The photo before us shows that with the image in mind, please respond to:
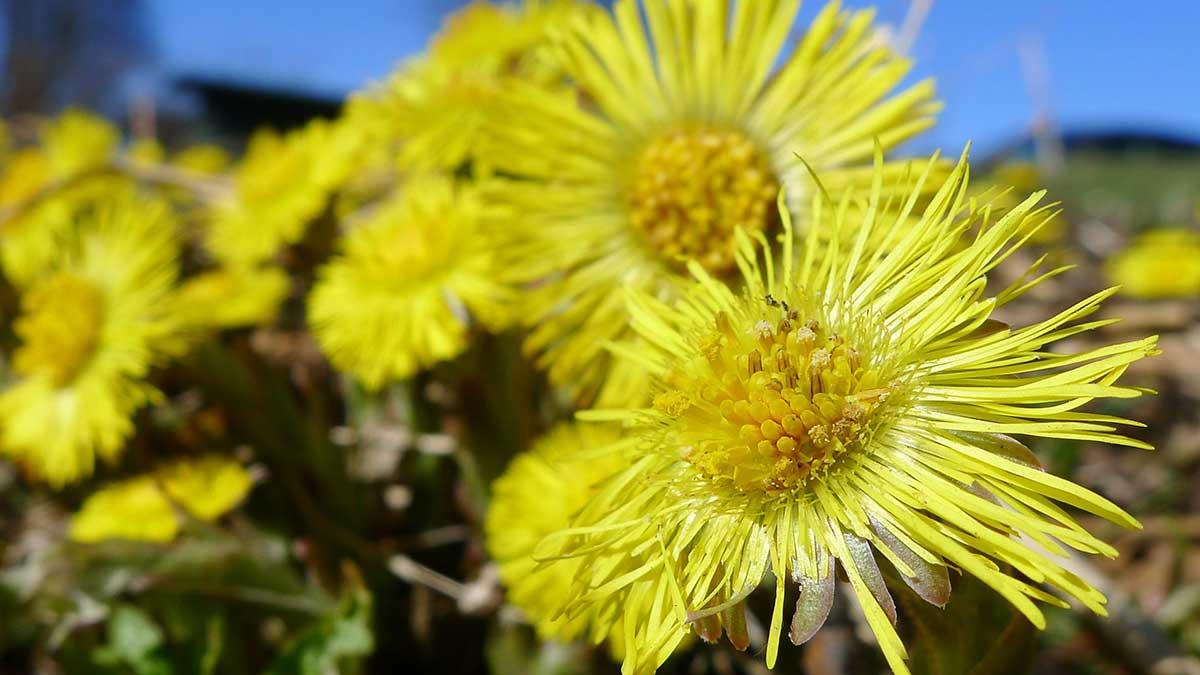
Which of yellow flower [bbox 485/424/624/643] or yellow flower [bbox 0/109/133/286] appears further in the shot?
yellow flower [bbox 0/109/133/286]

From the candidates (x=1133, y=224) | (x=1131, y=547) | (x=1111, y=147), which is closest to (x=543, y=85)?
(x=1131, y=547)

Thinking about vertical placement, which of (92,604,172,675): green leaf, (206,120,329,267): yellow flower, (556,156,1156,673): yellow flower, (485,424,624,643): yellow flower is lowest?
(92,604,172,675): green leaf

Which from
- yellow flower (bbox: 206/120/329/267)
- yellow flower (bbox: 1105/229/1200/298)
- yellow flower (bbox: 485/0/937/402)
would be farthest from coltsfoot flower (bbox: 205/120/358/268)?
yellow flower (bbox: 1105/229/1200/298)

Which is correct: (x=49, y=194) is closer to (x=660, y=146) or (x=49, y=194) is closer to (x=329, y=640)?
(x=329, y=640)

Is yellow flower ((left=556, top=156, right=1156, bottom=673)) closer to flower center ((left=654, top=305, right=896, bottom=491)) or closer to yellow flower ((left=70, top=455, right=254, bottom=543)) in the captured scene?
flower center ((left=654, top=305, right=896, bottom=491))

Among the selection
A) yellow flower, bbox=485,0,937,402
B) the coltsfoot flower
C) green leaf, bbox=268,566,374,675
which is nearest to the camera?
yellow flower, bbox=485,0,937,402

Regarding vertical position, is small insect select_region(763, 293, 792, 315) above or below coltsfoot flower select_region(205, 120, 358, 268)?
below

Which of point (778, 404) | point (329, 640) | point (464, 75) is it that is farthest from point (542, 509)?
point (464, 75)
